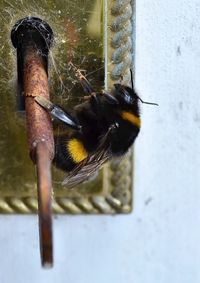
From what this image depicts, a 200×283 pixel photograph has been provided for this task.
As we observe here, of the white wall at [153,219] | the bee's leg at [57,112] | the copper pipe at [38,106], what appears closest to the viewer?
the copper pipe at [38,106]

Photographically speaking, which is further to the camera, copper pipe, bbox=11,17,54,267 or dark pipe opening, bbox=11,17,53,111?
dark pipe opening, bbox=11,17,53,111

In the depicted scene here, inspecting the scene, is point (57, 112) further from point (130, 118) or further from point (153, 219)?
point (153, 219)

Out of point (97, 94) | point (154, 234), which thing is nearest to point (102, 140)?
point (97, 94)

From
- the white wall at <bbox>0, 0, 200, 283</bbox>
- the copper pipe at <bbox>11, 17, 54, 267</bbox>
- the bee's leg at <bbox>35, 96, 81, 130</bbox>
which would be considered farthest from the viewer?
the white wall at <bbox>0, 0, 200, 283</bbox>

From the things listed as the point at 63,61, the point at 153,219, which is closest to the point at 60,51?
the point at 63,61

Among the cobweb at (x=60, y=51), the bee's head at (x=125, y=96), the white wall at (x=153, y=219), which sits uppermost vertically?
the cobweb at (x=60, y=51)
